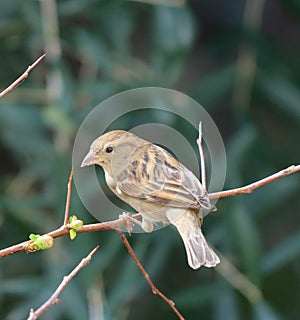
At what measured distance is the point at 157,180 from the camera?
2.56 meters

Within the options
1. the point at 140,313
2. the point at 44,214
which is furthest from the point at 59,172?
the point at 140,313

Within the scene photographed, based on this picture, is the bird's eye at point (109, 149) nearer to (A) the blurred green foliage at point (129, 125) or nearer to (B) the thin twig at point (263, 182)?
(B) the thin twig at point (263, 182)

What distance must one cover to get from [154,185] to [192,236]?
180mm

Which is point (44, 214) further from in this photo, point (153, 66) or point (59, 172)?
point (153, 66)

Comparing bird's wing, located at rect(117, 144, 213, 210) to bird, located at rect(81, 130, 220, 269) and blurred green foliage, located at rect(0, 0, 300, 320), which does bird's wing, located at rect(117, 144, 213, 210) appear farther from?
blurred green foliage, located at rect(0, 0, 300, 320)

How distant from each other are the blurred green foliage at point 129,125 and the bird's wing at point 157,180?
1278 mm

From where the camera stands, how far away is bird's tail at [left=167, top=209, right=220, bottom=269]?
2.43 m

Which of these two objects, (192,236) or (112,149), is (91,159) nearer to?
(112,149)

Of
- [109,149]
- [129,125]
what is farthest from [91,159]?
[129,125]

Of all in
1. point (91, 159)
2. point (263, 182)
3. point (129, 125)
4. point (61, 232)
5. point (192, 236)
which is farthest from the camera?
point (129, 125)

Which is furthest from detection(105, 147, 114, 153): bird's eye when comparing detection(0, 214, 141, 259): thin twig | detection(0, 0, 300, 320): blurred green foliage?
detection(0, 0, 300, 320): blurred green foliage

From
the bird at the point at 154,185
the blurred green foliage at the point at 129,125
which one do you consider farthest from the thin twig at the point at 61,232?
the blurred green foliage at the point at 129,125

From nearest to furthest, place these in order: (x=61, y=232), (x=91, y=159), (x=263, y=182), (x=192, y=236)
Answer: (x=61, y=232), (x=263, y=182), (x=91, y=159), (x=192, y=236)

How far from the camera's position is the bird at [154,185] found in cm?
244
